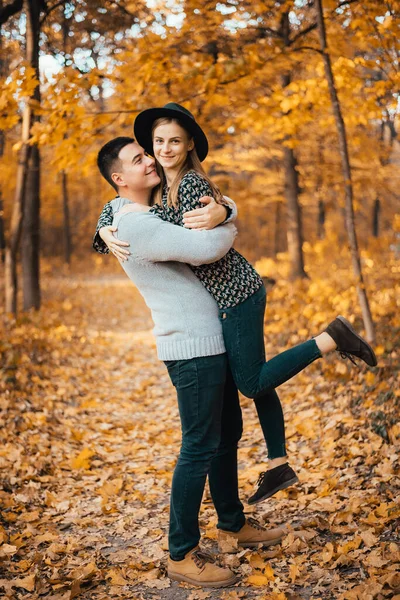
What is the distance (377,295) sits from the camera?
7.29 m

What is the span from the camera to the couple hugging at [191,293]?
2582 millimetres

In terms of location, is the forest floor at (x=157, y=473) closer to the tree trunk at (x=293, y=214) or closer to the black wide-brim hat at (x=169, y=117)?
the black wide-brim hat at (x=169, y=117)

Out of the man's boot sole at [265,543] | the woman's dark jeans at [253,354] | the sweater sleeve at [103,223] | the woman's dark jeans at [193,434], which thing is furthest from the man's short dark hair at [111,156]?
the man's boot sole at [265,543]

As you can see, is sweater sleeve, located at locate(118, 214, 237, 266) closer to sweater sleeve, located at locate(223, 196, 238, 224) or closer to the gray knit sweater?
the gray knit sweater

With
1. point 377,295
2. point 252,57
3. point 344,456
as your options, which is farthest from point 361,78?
point 344,456

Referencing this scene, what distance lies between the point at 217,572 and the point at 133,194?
1926 mm

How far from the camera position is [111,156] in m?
2.82

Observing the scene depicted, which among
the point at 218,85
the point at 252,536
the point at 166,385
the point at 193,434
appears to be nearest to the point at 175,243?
the point at 193,434

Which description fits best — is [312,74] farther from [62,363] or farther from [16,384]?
[16,384]

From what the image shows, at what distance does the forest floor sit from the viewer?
109 inches

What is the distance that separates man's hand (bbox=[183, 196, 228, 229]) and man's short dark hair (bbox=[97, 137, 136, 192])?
1.67 feet

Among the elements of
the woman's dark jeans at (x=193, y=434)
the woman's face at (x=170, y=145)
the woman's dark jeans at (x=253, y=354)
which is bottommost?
the woman's dark jeans at (x=193, y=434)

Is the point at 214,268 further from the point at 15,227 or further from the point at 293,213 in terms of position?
the point at 293,213

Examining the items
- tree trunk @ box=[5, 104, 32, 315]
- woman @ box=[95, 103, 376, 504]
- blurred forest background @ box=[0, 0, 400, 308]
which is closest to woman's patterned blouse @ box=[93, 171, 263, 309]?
woman @ box=[95, 103, 376, 504]
